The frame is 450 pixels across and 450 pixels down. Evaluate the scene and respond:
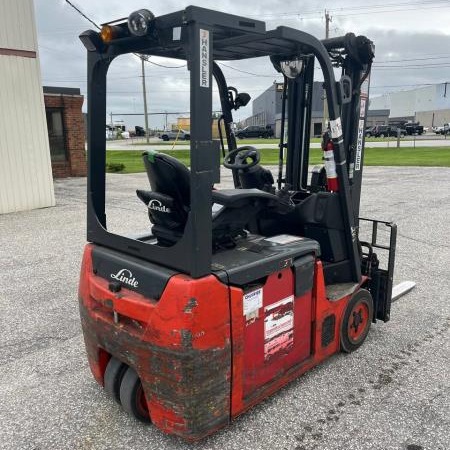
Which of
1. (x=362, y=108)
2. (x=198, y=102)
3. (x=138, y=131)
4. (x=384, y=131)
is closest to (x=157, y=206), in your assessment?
(x=198, y=102)

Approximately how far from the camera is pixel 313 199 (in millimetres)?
3617

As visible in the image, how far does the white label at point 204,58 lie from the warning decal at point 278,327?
1445 millimetres

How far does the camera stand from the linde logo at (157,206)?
287 cm

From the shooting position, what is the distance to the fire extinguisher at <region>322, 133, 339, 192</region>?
3.40 m

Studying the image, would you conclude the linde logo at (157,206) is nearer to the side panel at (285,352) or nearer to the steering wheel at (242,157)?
the side panel at (285,352)

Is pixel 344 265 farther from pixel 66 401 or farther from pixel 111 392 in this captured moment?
pixel 66 401

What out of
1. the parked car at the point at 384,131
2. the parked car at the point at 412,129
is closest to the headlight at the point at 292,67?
the parked car at the point at 384,131

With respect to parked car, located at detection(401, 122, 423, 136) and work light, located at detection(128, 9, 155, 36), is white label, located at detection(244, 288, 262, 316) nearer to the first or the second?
work light, located at detection(128, 9, 155, 36)

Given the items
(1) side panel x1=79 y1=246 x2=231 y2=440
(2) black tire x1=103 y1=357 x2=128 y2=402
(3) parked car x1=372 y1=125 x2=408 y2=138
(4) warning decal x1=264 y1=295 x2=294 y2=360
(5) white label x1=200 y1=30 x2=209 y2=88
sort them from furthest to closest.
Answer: (3) parked car x1=372 y1=125 x2=408 y2=138, (2) black tire x1=103 y1=357 x2=128 y2=402, (4) warning decal x1=264 y1=295 x2=294 y2=360, (1) side panel x1=79 y1=246 x2=231 y2=440, (5) white label x1=200 y1=30 x2=209 y2=88

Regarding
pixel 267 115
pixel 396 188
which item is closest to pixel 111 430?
pixel 396 188

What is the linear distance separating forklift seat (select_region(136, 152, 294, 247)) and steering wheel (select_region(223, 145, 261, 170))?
0.52 meters

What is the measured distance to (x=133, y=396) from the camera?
2.97 metres

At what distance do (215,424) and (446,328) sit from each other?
→ 9.06 ft

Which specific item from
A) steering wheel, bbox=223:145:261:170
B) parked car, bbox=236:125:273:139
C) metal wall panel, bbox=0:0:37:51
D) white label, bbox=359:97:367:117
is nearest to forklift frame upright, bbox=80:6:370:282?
white label, bbox=359:97:367:117
